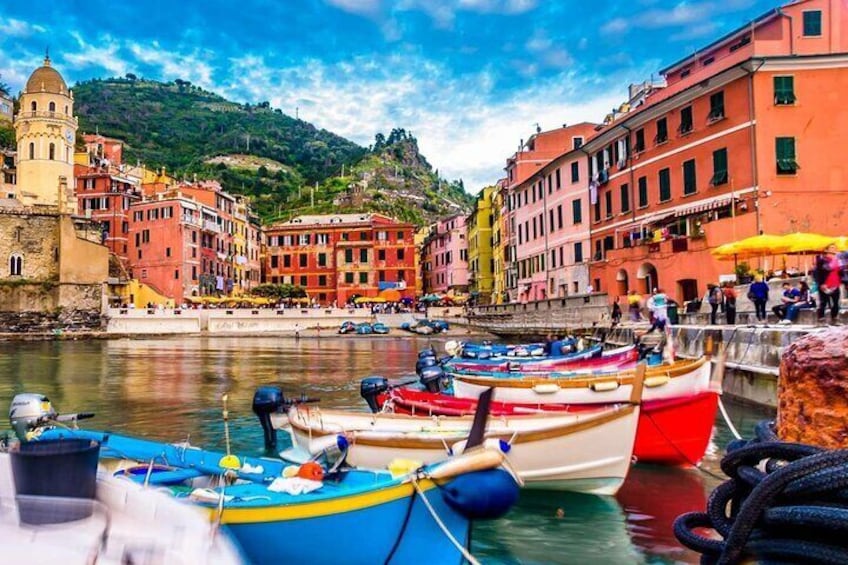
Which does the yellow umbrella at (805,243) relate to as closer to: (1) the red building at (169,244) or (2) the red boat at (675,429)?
(2) the red boat at (675,429)

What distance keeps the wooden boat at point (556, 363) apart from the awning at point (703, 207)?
14.6 meters

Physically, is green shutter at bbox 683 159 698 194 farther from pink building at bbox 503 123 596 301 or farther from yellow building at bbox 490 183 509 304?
yellow building at bbox 490 183 509 304

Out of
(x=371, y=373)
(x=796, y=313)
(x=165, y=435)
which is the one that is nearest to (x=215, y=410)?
(x=165, y=435)

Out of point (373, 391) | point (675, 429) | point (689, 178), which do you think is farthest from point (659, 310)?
point (373, 391)

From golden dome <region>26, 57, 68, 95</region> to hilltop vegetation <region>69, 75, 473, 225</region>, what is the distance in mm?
42896

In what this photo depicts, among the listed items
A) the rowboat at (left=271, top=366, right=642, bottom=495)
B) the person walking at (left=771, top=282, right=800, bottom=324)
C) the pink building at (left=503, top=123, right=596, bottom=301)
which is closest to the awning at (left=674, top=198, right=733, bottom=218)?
the person walking at (left=771, top=282, right=800, bottom=324)

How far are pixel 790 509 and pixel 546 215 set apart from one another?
163 feet

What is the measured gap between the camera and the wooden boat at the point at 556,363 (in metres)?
17.8

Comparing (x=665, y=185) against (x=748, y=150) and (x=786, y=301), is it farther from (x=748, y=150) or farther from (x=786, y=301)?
(x=786, y=301)

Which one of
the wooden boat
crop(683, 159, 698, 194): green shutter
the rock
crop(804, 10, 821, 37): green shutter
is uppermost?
crop(804, 10, 821, 37): green shutter

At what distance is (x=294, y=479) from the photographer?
686 cm

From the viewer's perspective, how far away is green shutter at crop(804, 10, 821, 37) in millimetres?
30750

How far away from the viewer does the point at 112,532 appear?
11.0 ft

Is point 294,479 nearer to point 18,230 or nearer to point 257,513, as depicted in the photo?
point 257,513
